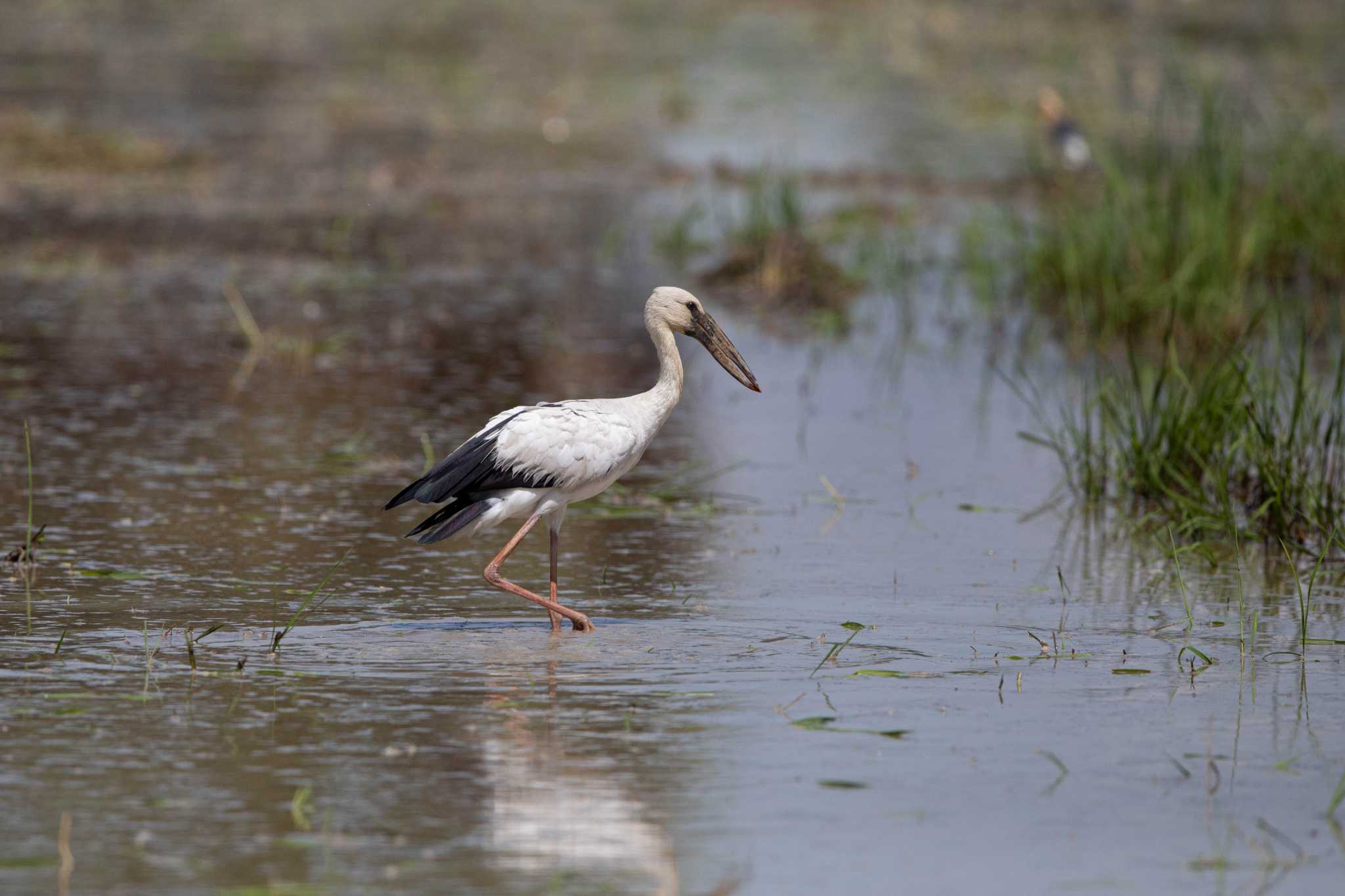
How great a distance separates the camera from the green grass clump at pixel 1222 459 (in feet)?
28.4

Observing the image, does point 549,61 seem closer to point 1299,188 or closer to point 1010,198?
point 1010,198

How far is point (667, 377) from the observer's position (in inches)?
311

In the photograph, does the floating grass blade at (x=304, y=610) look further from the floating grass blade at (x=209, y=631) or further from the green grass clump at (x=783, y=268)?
the green grass clump at (x=783, y=268)

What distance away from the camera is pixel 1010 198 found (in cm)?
1945

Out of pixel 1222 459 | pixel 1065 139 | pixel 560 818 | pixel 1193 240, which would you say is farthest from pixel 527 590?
pixel 1065 139

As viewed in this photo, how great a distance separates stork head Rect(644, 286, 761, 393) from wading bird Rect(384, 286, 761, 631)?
0.47 m

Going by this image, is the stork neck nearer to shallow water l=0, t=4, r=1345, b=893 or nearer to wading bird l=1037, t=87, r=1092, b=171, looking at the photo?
shallow water l=0, t=4, r=1345, b=893

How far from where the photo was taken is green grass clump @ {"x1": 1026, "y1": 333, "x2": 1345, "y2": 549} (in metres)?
8.66

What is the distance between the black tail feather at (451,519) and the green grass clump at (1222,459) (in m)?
3.08

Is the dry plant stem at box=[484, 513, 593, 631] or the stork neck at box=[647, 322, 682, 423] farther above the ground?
the stork neck at box=[647, 322, 682, 423]

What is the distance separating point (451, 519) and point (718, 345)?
1449mm

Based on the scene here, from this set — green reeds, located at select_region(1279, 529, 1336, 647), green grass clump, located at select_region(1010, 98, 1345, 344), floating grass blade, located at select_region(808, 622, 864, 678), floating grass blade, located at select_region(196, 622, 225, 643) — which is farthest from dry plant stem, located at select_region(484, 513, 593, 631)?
green grass clump, located at select_region(1010, 98, 1345, 344)

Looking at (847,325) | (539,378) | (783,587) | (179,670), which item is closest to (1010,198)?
(847,325)

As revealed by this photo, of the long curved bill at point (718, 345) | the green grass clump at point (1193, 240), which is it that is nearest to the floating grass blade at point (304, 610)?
the long curved bill at point (718, 345)
